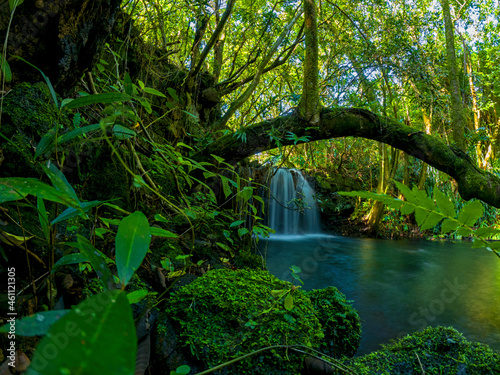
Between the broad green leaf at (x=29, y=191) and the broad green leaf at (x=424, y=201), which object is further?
the broad green leaf at (x=424, y=201)

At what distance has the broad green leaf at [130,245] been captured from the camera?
16.4 inches

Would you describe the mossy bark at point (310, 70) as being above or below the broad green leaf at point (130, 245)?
above

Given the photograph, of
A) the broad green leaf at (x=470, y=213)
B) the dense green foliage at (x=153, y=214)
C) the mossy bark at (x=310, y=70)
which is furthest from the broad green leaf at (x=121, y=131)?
the mossy bark at (x=310, y=70)

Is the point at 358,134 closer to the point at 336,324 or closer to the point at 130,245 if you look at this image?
the point at 336,324

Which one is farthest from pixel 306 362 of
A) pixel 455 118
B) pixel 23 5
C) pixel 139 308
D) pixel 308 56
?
pixel 455 118

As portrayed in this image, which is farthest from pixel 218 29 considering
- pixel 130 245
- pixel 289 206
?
pixel 289 206

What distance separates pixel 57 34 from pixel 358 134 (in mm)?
3538

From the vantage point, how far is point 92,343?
8.2 inches

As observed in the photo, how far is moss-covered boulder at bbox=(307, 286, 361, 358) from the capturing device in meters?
1.90

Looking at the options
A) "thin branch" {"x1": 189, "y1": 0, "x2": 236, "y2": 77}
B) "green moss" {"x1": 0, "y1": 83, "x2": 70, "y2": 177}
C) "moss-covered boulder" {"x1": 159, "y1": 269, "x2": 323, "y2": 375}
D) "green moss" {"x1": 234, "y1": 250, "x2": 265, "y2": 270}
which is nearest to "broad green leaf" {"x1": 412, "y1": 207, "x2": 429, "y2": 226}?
"moss-covered boulder" {"x1": 159, "y1": 269, "x2": 323, "y2": 375}

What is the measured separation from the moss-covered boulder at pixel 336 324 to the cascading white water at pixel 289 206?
22.5 feet

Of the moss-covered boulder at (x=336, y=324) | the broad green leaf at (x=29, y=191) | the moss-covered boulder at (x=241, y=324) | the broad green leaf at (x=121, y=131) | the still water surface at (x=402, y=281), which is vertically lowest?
the still water surface at (x=402, y=281)

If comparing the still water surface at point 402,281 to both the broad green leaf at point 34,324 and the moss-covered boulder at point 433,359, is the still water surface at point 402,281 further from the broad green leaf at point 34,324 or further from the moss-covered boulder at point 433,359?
the broad green leaf at point 34,324

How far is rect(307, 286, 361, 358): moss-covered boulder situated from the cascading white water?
6865 millimetres
